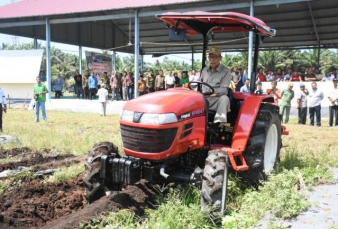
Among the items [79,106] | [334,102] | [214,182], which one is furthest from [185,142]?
[79,106]

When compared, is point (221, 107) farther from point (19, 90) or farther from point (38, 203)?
point (19, 90)

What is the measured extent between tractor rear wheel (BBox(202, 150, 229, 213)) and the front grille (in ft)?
1.69

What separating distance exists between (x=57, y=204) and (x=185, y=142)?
1.95 m

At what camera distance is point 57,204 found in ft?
16.6

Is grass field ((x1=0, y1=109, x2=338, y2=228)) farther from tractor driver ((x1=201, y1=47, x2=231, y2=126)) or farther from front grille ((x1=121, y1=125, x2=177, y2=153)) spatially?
tractor driver ((x1=201, y1=47, x2=231, y2=126))

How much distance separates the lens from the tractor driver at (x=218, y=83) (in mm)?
5027

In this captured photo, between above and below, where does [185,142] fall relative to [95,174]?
above

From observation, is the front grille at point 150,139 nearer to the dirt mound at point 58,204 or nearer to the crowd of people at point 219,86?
the dirt mound at point 58,204

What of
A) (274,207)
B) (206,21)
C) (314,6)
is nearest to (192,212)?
(274,207)

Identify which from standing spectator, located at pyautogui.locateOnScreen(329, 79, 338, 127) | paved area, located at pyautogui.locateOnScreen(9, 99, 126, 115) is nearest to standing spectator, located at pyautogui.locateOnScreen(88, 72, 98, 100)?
paved area, located at pyautogui.locateOnScreen(9, 99, 126, 115)

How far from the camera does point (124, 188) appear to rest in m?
5.36

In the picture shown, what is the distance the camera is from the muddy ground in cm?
433

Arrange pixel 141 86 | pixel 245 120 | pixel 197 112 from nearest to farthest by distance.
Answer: pixel 197 112 < pixel 245 120 < pixel 141 86

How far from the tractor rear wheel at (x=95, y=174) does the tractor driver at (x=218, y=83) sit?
1483 millimetres
